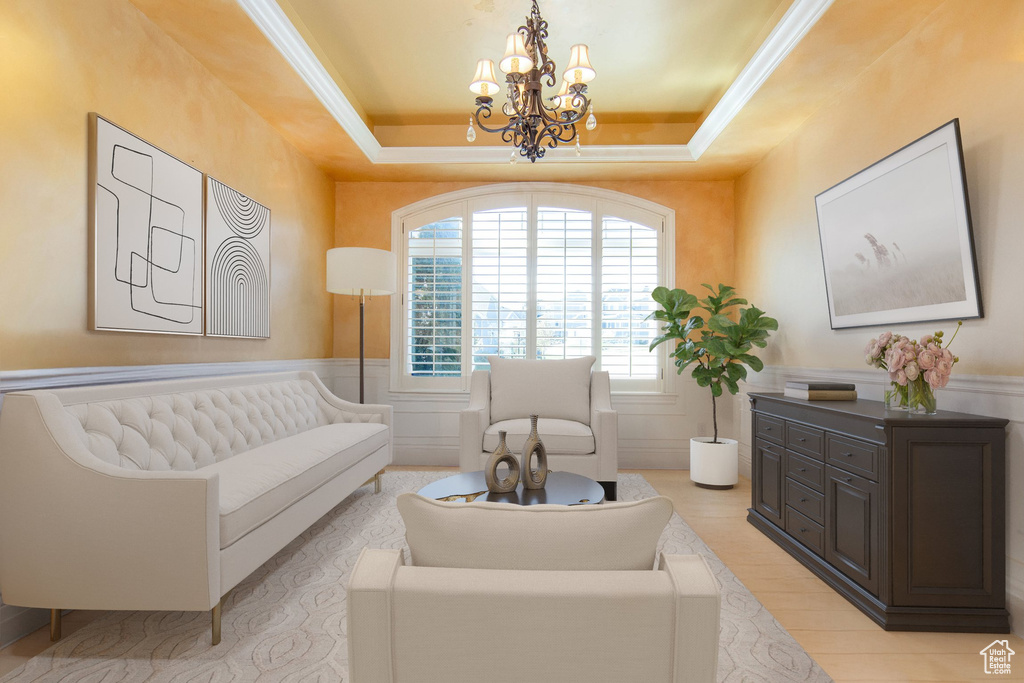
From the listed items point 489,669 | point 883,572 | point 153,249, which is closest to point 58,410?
point 153,249

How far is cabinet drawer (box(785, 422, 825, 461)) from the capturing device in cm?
288

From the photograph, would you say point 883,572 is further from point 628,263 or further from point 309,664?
point 628,263

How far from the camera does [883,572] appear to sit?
234 cm

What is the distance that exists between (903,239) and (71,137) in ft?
12.7

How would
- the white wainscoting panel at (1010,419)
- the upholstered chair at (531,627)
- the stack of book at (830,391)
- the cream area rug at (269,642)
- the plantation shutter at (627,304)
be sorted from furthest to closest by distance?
the plantation shutter at (627,304) → the stack of book at (830,391) → the white wainscoting panel at (1010,419) → the cream area rug at (269,642) → the upholstered chair at (531,627)

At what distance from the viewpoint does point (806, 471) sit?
9.88ft

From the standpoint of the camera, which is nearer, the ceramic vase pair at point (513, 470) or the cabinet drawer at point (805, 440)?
the ceramic vase pair at point (513, 470)

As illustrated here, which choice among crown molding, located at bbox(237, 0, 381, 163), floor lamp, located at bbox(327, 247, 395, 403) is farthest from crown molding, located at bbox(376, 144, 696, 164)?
floor lamp, located at bbox(327, 247, 395, 403)

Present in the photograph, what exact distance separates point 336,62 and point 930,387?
4.10 metres

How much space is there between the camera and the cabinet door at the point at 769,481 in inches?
130

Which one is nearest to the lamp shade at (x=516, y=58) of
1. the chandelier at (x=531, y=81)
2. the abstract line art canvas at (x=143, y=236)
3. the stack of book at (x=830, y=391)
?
the chandelier at (x=531, y=81)

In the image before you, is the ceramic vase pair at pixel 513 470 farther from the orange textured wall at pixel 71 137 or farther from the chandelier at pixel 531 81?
the orange textured wall at pixel 71 137

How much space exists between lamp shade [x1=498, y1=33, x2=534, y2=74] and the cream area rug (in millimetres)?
2558

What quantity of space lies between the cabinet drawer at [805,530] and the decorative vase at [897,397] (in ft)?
2.23
